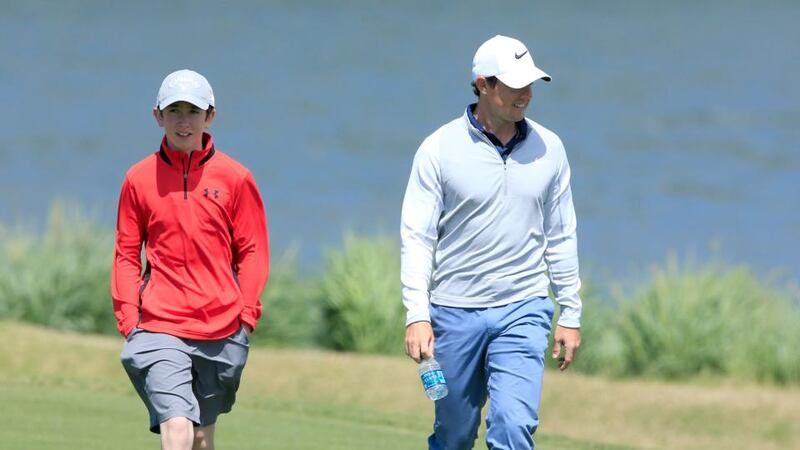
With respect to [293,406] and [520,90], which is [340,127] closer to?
[293,406]

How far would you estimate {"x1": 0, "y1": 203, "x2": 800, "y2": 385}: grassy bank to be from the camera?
15.8 m

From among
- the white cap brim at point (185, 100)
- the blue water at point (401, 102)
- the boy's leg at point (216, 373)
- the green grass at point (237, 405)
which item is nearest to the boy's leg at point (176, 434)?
the boy's leg at point (216, 373)

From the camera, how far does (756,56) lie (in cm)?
5178

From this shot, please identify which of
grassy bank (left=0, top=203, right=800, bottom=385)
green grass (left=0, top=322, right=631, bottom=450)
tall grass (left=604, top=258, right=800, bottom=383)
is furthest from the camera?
grassy bank (left=0, top=203, right=800, bottom=385)

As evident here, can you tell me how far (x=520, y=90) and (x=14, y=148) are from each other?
3489 centimetres

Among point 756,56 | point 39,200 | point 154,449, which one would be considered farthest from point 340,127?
point 154,449

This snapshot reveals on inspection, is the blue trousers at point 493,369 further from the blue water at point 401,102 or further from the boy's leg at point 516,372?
the blue water at point 401,102

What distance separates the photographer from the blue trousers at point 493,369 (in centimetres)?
701

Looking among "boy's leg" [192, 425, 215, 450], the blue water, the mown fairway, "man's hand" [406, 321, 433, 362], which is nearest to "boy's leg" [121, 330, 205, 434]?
"boy's leg" [192, 425, 215, 450]

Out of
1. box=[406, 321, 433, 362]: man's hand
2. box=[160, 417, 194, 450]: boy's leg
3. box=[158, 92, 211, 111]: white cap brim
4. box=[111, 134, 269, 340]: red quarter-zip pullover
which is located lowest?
box=[160, 417, 194, 450]: boy's leg

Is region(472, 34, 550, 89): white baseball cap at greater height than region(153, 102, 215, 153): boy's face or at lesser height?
greater

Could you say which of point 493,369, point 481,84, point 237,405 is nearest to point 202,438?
point 493,369

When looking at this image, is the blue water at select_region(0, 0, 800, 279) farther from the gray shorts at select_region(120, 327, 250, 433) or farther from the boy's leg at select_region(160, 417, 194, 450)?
the boy's leg at select_region(160, 417, 194, 450)

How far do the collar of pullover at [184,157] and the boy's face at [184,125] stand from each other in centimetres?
2
